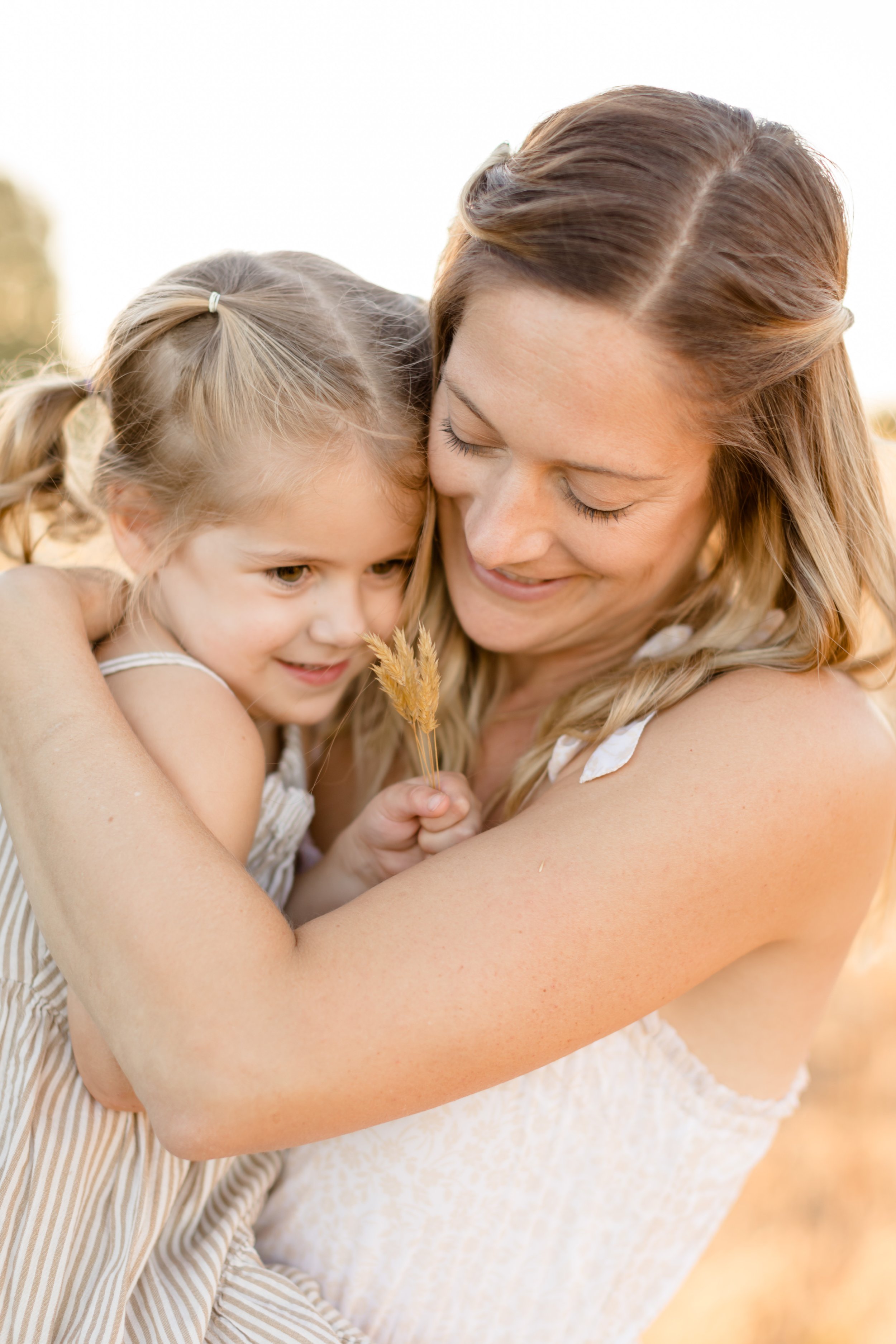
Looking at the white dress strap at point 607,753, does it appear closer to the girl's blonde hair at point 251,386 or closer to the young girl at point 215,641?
the young girl at point 215,641

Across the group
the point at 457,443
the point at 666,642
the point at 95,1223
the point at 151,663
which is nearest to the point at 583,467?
the point at 457,443

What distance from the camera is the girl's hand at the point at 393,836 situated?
1846 millimetres

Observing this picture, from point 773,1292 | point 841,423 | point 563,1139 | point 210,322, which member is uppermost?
point 841,423

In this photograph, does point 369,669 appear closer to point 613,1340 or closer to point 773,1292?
point 613,1340

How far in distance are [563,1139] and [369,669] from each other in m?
1.13

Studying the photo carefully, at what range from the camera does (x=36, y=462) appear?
232cm

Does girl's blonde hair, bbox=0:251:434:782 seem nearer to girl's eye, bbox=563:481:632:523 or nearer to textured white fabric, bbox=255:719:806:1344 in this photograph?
girl's eye, bbox=563:481:632:523

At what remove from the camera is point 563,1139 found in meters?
1.83

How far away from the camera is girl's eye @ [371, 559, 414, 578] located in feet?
7.25

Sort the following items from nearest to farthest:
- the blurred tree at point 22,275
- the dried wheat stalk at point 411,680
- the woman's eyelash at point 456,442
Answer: the dried wheat stalk at point 411,680, the woman's eyelash at point 456,442, the blurred tree at point 22,275

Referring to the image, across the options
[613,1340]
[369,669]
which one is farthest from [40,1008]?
[613,1340]

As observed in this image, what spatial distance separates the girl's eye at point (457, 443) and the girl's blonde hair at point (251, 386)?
6.4 inches

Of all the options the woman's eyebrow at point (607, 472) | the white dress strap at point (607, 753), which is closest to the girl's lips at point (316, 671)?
the white dress strap at point (607, 753)

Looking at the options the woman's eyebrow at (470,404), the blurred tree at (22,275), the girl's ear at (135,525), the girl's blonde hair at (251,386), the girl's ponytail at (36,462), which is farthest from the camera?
the blurred tree at (22,275)
